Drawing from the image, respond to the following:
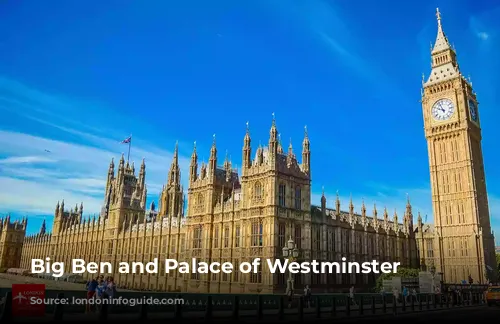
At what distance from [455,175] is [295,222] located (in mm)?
40447

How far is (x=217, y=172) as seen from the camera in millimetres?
59500

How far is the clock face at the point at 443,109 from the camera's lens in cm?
7725

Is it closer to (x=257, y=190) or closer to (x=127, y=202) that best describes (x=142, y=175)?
(x=127, y=202)

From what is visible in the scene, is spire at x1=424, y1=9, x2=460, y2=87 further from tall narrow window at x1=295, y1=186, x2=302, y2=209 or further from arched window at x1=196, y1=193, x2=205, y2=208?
arched window at x1=196, y1=193, x2=205, y2=208

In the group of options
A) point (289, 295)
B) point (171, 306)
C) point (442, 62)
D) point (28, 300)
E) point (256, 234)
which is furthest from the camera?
point (442, 62)

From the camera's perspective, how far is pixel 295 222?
49.7m

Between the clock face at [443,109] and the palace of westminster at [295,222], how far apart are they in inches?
7.3

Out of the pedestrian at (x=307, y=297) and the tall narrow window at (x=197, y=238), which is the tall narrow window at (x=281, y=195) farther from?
the pedestrian at (x=307, y=297)

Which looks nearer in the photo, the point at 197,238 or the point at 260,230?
the point at 260,230

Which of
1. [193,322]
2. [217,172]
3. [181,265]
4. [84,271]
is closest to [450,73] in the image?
[217,172]

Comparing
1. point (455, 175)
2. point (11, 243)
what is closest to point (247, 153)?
point (455, 175)

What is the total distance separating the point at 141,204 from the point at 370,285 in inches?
2280

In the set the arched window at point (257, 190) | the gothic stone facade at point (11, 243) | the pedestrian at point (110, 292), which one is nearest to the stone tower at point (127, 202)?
the arched window at point (257, 190)

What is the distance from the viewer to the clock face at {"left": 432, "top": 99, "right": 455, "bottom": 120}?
253ft
